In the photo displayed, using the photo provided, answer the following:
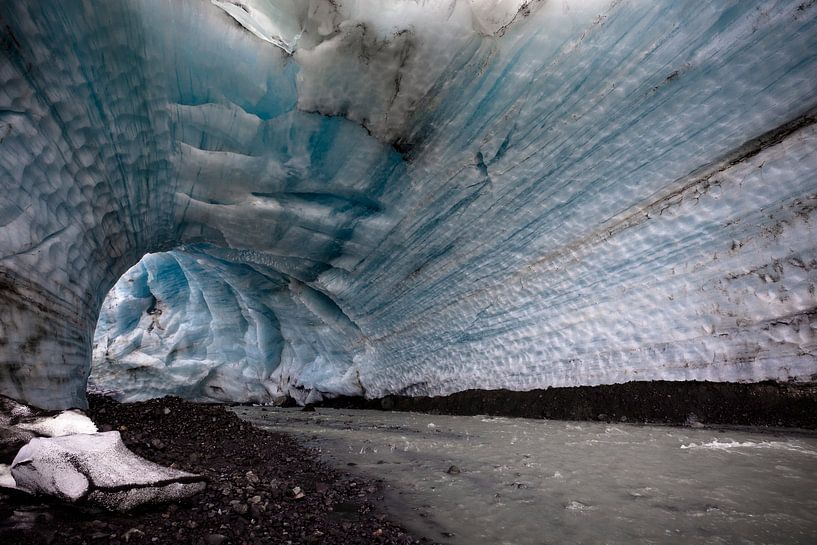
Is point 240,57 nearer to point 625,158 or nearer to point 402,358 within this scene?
point 625,158

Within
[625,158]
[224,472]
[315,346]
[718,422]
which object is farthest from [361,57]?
[315,346]

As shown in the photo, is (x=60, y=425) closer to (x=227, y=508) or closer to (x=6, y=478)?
(x=6, y=478)

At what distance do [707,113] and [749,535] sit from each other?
2766mm

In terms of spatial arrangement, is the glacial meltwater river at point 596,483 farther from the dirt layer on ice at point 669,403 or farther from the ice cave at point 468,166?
the ice cave at point 468,166

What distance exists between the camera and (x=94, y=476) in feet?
5.15

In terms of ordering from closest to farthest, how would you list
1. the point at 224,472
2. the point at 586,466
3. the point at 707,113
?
the point at 224,472, the point at 586,466, the point at 707,113

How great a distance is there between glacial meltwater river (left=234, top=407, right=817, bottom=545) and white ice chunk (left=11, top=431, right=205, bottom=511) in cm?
92

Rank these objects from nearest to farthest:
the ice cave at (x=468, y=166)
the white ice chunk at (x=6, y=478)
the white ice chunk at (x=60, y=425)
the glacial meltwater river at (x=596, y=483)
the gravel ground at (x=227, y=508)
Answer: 1. the gravel ground at (x=227, y=508)
2. the white ice chunk at (x=6, y=478)
3. the glacial meltwater river at (x=596, y=483)
4. the white ice chunk at (x=60, y=425)
5. the ice cave at (x=468, y=166)

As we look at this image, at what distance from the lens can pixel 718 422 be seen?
3268mm

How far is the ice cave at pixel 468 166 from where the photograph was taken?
2.77m

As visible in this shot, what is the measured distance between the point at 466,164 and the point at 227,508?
125 inches

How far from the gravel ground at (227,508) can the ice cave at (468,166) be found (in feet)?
3.28

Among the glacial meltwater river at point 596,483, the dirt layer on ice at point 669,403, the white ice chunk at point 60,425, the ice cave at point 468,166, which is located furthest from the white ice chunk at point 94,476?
the dirt layer on ice at point 669,403

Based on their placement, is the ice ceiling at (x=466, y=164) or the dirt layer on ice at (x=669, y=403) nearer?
the ice ceiling at (x=466, y=164)
